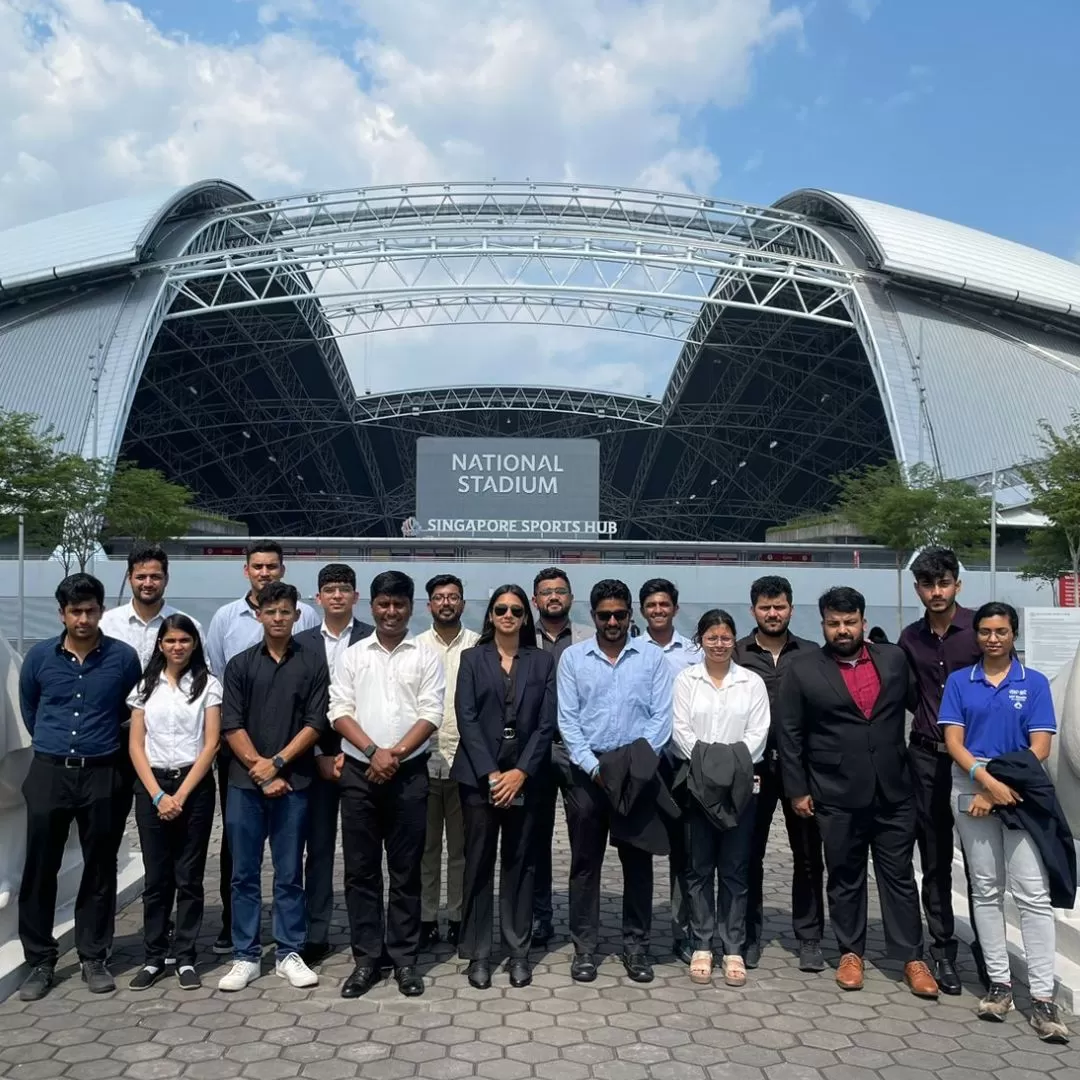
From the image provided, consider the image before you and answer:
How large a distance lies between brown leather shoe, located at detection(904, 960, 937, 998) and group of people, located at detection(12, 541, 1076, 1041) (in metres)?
0.02

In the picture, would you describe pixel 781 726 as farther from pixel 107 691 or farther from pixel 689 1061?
pixel 107 691

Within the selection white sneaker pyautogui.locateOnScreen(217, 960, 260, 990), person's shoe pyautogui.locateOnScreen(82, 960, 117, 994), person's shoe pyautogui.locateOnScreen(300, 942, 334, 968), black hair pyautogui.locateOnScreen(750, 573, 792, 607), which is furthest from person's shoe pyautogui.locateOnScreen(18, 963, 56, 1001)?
black hair pyautogui.locateOnScreen(750, 573, 792, 607)

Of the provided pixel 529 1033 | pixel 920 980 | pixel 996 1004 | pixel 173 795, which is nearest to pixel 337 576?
pixel 173 795

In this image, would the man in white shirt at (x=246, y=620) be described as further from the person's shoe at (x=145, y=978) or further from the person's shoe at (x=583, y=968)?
the person's shoe at (x=583, y=968)

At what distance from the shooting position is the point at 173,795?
466 cm

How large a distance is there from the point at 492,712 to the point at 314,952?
149 cm

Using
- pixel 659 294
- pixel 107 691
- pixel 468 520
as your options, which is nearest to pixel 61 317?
pixel 468 520

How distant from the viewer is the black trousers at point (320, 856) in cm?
494

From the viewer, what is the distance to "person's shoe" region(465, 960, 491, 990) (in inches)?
182

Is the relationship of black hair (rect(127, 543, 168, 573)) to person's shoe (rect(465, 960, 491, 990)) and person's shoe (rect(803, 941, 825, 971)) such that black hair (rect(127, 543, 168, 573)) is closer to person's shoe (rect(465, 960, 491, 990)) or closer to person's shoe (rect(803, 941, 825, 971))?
person's shoe (rect(465, 960, 491, 990))

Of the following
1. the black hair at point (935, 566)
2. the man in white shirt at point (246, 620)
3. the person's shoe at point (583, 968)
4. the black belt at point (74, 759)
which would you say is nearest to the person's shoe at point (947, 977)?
the person's shoe at point (583, 968)

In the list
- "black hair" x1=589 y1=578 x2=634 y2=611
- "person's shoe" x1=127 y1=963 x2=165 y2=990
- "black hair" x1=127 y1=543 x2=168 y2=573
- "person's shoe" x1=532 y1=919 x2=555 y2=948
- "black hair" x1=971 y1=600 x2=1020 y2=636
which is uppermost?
"black hair" x1=127 y1=543 x2=168 y2=573

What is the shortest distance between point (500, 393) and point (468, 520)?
20.2 m

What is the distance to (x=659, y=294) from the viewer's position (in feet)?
95.6
